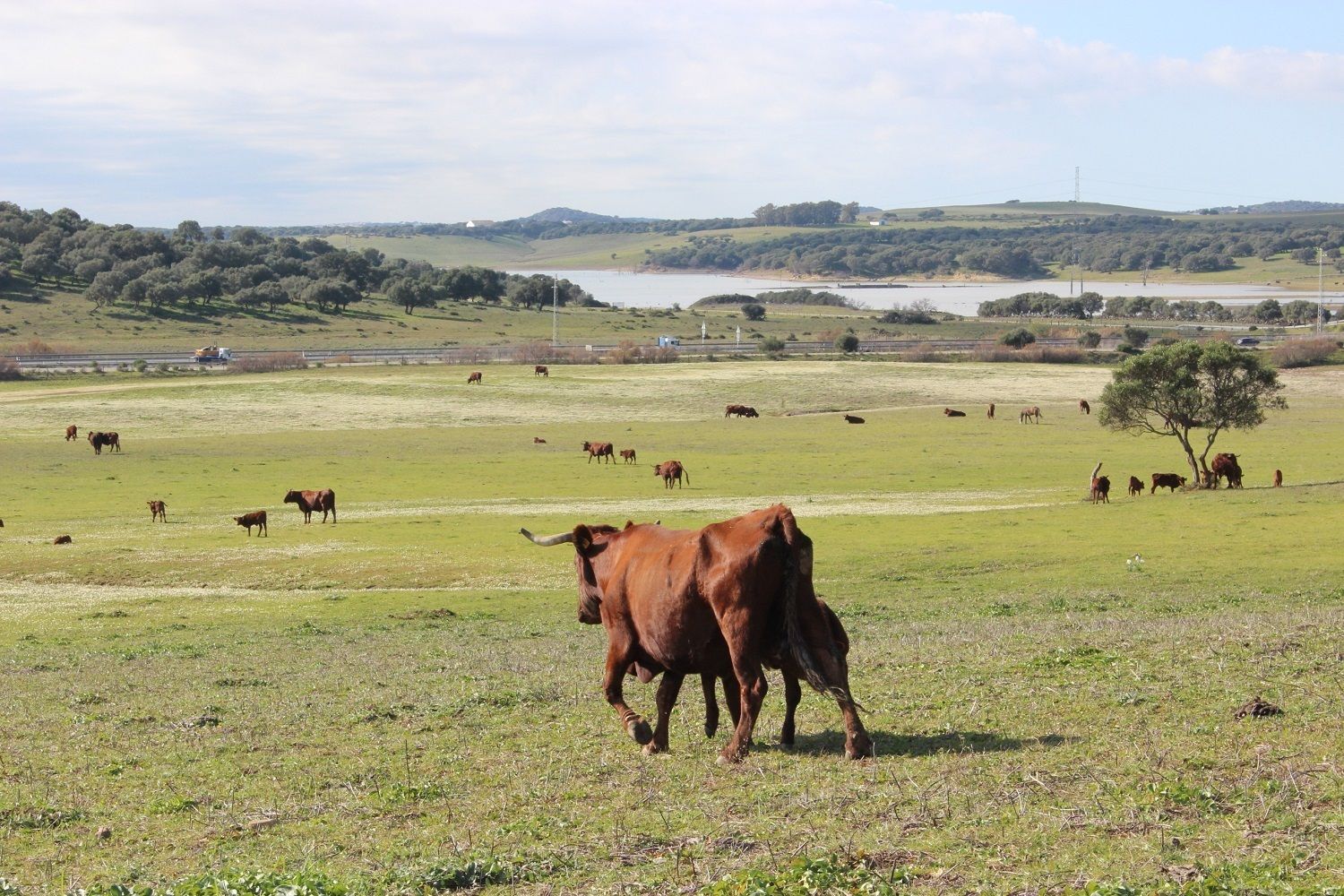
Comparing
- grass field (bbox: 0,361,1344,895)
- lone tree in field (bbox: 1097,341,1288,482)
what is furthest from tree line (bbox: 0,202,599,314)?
lone tree in field (bbox: 1097,341,1288,482)

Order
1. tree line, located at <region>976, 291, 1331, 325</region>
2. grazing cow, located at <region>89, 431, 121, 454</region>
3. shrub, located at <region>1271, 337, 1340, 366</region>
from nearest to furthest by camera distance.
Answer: grazing cow, located at <region>89, 431, 121, 454</region> → shrub, located at <region>1271, 337, 1340, 366</region> → tree line, located at <region>976, 291, 1331, 325</region>

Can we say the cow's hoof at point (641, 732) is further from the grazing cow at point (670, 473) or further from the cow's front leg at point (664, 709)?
the grazing cow at point (670, 473)

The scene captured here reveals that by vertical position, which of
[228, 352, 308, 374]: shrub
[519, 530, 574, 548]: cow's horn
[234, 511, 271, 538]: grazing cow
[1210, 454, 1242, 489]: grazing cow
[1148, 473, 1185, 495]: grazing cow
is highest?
[519, 530, 574, 548]: cow's horn

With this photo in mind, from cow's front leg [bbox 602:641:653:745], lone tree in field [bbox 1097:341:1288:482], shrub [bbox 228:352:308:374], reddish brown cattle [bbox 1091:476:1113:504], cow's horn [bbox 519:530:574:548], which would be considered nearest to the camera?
cow's horn [bbox 519:530:574:548]

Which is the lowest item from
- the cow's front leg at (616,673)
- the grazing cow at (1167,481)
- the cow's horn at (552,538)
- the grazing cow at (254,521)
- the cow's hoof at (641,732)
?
the grazing cow at (254,521)

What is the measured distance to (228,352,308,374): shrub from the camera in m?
106

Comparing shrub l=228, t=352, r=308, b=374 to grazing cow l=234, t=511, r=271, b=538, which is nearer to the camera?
grazing cow l=234, t=511, r=271, b=538

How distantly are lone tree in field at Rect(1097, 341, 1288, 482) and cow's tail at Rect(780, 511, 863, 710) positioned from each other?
4303 cm

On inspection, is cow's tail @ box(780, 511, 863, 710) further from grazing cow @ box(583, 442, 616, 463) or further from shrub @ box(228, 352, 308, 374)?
shrub @ box(228, 352, 308, 374)

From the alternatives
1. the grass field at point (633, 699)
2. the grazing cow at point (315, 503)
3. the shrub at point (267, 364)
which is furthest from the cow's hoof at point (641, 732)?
the shrub at point (267, 364)

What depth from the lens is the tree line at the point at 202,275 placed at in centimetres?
15688

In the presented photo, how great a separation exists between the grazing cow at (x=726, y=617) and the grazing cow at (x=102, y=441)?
195 ft

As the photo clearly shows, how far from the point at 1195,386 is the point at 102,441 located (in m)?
49.3

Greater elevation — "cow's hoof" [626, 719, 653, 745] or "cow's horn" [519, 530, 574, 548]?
"cow's horn" [519, 530, 574, 548]
